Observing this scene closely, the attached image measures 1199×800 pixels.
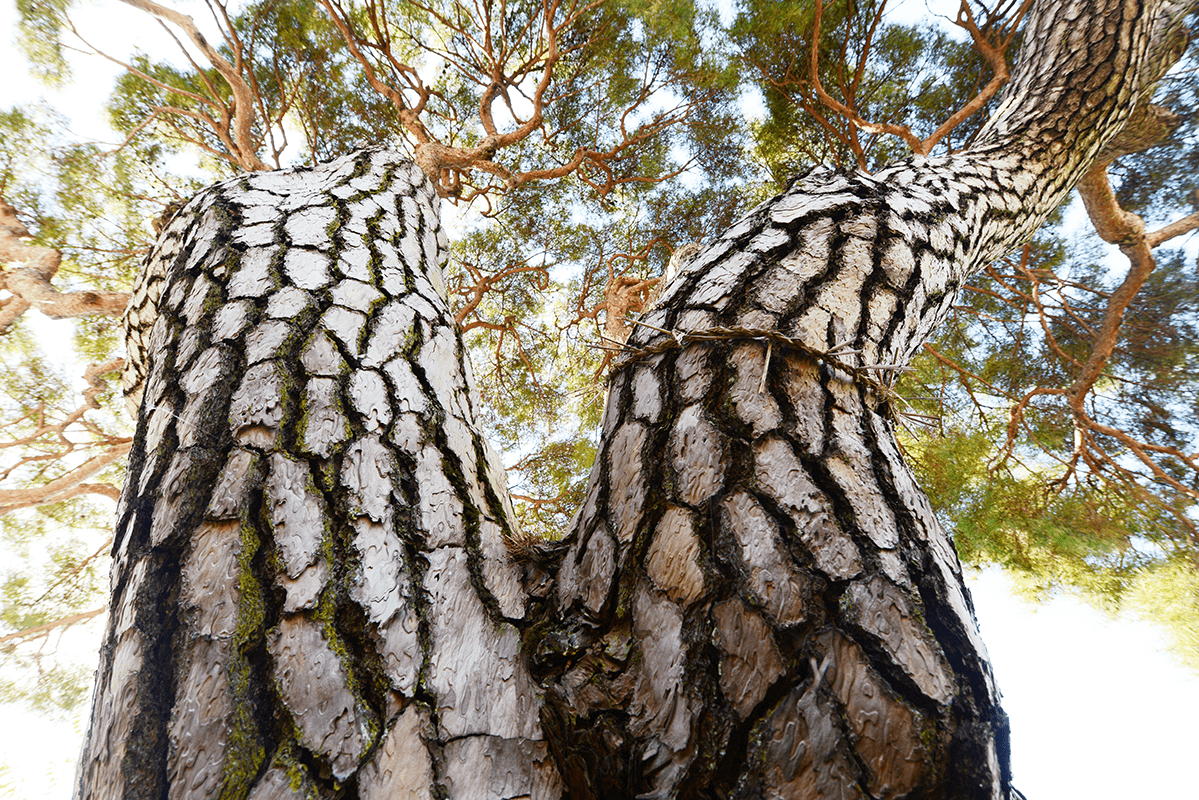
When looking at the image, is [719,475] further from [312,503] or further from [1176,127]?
[1176,127]

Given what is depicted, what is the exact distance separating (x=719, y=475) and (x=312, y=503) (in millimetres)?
415

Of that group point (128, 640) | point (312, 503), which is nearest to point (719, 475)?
point (312, 503)

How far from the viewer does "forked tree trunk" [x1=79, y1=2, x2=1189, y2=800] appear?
393mm

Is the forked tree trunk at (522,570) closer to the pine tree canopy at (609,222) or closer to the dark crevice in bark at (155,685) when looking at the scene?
the dark crevice in bark at (155,685)

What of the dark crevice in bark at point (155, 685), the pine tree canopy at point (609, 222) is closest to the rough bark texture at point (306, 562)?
the dark crevice in bark at point (155, 685)

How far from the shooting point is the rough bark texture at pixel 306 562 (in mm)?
410

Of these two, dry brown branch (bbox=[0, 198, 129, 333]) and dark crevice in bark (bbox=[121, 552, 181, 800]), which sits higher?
dry brown branch (bbox=[0, 198, 129, 333])

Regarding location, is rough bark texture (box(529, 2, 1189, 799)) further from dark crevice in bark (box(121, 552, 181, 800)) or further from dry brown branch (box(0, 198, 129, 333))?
dry brown branch (box(0, 198, 129, 333))

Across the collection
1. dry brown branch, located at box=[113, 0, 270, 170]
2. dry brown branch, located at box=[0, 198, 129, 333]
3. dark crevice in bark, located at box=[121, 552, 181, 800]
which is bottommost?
dark crevice in bark, located at box=[121, 552, 181, 800]

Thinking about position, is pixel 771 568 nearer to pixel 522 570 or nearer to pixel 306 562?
pixel 522 570

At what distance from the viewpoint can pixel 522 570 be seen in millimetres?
594

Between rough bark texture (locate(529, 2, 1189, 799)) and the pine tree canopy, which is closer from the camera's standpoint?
rough bark texture (locate(529, 2, 1189, 799))

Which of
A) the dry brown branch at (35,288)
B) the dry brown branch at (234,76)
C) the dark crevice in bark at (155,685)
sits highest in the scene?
the dry brown branch at (234,76)

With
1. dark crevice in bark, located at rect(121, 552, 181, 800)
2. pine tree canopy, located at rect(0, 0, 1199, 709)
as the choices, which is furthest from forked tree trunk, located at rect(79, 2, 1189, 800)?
pine tree canopy, located at rect(0, 0, 1199, 709)
